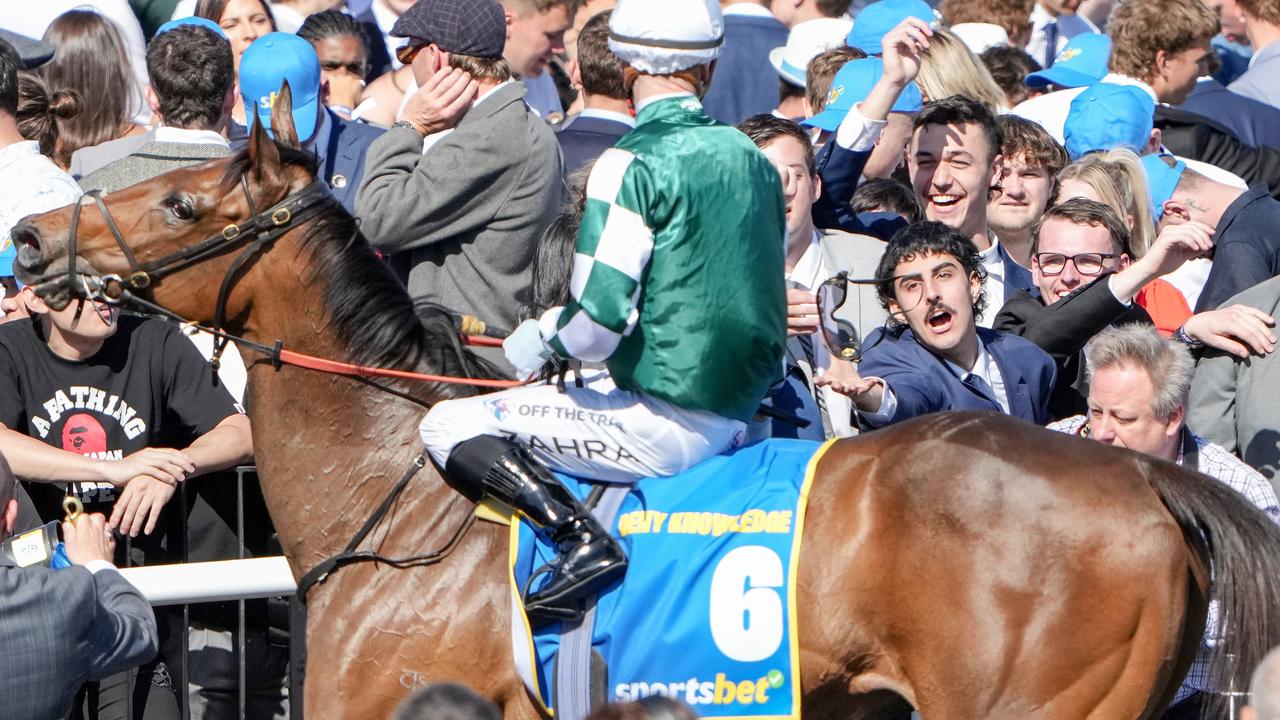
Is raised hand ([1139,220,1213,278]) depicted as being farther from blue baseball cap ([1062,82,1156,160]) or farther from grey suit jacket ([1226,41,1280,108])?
grey suit jacket ([1226,41,1280,108])

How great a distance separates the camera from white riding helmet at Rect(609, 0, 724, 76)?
4434mm

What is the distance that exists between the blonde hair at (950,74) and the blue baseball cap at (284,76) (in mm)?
2702

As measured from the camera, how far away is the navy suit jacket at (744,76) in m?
8.92

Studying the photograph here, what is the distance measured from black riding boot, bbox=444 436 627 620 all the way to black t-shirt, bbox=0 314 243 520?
152 cm

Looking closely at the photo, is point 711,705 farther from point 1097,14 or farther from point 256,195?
point 1097,14

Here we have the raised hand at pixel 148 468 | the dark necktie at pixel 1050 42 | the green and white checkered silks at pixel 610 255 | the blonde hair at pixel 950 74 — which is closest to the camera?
the green and white checkered silks at pixel 610 255

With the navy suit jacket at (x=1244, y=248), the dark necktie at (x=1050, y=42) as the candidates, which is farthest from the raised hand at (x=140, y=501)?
the dark necktie at (x=1050, y=42)

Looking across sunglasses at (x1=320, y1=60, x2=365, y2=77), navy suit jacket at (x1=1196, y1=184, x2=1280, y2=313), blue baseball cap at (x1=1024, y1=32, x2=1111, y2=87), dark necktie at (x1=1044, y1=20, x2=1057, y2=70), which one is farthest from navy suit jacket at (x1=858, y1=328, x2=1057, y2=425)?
dark necktie at (x1=1044, y1=20, x2=1057, y2=70)

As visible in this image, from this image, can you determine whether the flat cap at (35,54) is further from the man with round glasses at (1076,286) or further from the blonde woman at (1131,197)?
the blonde woman at (1131,197)

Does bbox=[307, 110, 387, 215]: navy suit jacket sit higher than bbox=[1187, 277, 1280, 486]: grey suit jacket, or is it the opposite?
bbox=[307, 110, 387, 215]: navy suit jacket

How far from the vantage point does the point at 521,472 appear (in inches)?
173

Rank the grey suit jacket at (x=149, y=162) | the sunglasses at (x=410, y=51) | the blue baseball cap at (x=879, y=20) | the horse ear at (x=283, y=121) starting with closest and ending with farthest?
the horse ear at (x=283, y=121) → the sunglasses at (x=410, y=51) → the grey suit jacket at (x=149, y=162) → the blue baseball cap at (x=879, y=20)

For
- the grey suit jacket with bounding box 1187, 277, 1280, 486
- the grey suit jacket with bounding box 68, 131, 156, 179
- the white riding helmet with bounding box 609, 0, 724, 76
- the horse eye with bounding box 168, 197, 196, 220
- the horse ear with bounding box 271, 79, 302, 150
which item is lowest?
the grey suit jacket with bounding box 1187, 277, 1280, 486

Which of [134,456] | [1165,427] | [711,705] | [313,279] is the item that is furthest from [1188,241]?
[134,456]
